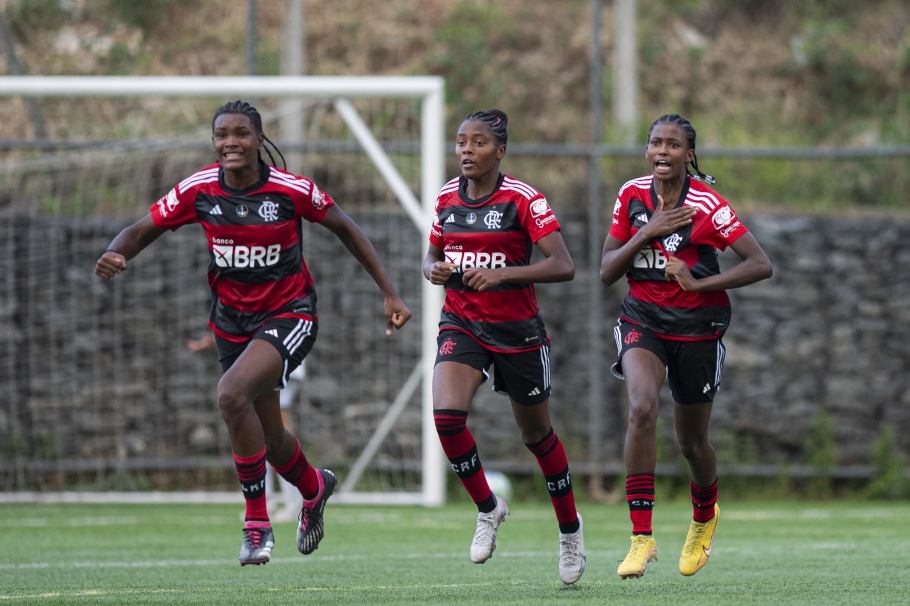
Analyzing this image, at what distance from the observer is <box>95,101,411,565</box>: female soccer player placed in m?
6.91

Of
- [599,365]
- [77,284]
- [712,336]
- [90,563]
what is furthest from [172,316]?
[712,336]

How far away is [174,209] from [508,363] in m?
1.96

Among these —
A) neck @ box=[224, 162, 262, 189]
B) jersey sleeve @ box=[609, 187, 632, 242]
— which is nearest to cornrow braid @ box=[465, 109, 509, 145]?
jersey sleeve @ box=[609, 187, 632, 242]

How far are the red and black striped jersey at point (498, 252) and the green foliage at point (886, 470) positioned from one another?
7.98 m

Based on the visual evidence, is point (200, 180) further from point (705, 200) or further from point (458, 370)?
point (705, 200)

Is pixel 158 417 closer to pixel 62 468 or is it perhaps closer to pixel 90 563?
pixel 62 468

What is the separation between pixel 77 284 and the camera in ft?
44.2

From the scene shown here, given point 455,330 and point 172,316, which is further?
point 172,316

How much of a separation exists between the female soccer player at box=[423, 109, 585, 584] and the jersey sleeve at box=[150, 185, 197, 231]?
1.36 m

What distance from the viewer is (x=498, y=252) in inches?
261

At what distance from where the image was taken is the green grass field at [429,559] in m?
6.09

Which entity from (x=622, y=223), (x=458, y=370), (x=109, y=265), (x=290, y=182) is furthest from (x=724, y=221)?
(x=109, y=265)

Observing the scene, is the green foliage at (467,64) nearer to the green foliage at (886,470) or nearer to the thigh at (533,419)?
the green foliage at (886,470)

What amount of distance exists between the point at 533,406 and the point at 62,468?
771cm
